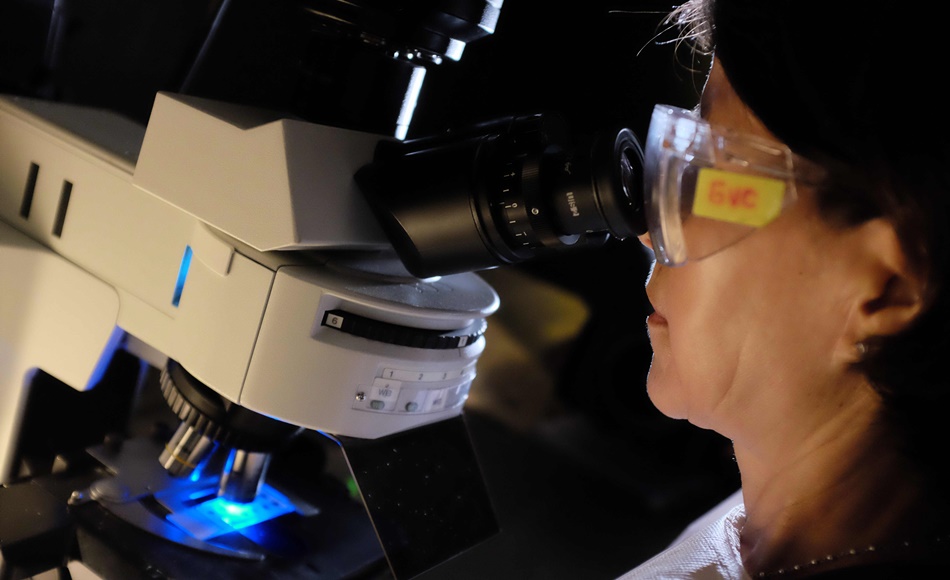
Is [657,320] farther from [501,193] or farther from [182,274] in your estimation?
[182,274]

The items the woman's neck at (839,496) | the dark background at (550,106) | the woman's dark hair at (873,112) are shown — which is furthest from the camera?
the dark background at (550,106)

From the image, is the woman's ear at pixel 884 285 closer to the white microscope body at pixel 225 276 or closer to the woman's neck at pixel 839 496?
the woman's neck at pixel 839 496

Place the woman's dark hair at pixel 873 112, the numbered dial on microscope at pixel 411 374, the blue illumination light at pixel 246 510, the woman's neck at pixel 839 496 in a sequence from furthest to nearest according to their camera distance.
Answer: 1. the blue illumination light at pixel 246 510
2. the numbered dial on microscope at pixel 411 374
3. the woman's neck at pixel 839 496
4. the woman's dark hair at pixel 873 112

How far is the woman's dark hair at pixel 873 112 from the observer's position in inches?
20.3

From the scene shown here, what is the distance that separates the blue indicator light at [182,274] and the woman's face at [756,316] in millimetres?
442

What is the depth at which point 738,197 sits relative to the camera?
23.2 inches

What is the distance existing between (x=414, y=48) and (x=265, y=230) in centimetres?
23

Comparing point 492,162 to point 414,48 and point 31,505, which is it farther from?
point 31,505

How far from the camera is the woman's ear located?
56 centimetres

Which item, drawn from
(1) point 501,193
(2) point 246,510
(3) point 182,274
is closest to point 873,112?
(1) point 501,193

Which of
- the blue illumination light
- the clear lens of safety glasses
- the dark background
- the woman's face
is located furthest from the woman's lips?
the blue illumination light

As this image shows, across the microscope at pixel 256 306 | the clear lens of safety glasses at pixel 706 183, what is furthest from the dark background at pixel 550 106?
the clear lens of safety glasses at pixel 706 183

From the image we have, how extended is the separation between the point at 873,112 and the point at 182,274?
0.61 metres

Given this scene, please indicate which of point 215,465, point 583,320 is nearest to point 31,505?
point 215,465
